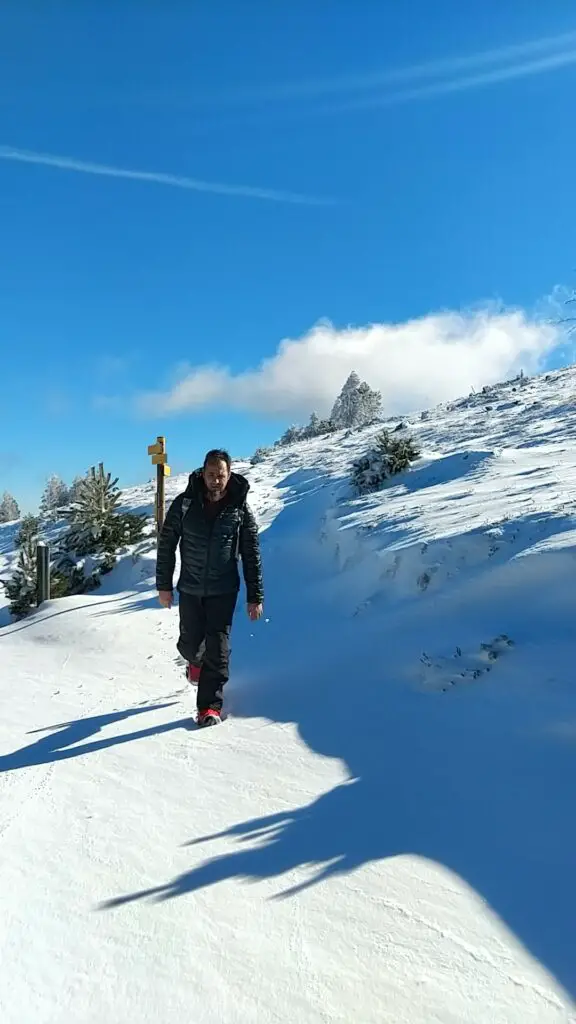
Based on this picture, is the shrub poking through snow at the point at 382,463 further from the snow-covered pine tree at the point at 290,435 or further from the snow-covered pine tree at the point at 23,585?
the snow-covered pine tree at the point at 290,435

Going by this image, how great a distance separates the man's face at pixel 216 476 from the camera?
171 inches

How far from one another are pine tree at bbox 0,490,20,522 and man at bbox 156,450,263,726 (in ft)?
251

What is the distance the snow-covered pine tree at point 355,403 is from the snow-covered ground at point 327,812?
146 feet

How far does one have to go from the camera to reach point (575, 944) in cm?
202

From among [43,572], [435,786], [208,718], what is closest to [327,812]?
[435,786]

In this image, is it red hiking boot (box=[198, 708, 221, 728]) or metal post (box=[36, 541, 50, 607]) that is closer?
red hiking boot (box=[198, 708, 221, 728])

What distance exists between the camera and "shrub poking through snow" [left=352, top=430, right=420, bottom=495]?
1241 centimetres

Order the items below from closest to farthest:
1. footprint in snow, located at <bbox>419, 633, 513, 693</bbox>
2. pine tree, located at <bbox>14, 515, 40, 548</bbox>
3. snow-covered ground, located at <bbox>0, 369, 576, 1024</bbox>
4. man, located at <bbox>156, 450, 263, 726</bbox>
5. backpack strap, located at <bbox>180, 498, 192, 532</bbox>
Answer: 1. snow-covered ground, located at <bbox>0, 369, 576, 1024</bbox>
2. footprint in snow, located at <bbox>419, 633, 513, 693</bbox>
3. man, located at <bbox>156, 450, 263, 726</bbox>
4. backpack strap, located at <bbox>180, 498, 192, 532</bbox>
5. pine tree, located at <bbox>14, 515, 40, 548</bbox>

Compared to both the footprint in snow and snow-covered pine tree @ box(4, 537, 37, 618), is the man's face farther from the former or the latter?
snow-covered pine tree @ box(4, 537, 37, 618)

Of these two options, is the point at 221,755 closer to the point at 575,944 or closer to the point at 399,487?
the point at 575,944

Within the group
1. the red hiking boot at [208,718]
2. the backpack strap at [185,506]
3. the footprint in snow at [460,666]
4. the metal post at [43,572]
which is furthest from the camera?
the metal post at [43,572]

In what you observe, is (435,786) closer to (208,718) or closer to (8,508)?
(208,718)

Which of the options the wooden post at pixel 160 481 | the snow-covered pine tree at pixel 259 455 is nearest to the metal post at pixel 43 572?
the wooden post at pixel 160 481

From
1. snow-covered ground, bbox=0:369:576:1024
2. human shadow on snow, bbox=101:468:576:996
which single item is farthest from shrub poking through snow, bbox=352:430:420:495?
human shadow on snow, bbox=101:468:576:996
